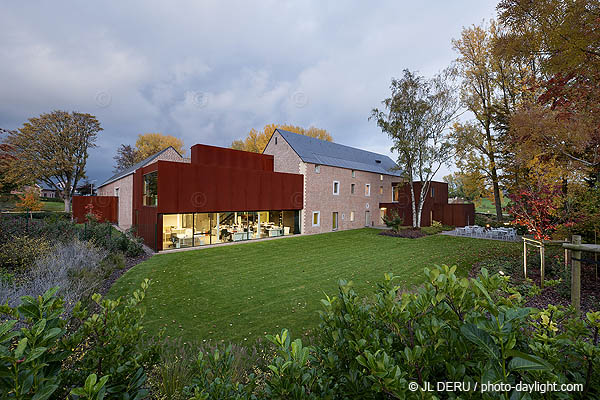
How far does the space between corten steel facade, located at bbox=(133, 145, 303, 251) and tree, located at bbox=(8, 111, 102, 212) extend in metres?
20.0

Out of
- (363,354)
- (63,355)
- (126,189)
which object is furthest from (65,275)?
(126,189)

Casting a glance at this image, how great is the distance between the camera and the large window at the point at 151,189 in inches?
557

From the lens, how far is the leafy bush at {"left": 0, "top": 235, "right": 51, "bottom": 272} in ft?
25.1

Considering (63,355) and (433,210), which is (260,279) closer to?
(63,355)

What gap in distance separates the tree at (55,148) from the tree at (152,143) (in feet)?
26.9

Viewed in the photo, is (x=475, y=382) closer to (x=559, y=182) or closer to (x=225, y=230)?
(x=559, y=182)

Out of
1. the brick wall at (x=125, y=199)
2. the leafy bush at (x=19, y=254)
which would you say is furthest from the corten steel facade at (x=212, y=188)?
the leafy bush at (x=19, y=254)

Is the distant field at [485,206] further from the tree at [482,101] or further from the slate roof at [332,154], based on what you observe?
the slate roof at [332,154]

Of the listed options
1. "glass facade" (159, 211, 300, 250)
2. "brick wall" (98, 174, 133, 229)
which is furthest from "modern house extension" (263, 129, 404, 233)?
"brick wall" (98, 174, 133, 229)

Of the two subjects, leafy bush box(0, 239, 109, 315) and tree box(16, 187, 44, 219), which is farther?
tree box(16, 187, 44, 219)

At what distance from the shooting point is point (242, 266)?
35.7 feet

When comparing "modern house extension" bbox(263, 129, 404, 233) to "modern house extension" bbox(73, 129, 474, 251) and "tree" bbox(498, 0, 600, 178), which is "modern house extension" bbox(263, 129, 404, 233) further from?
"tree" bbox(498, 0, 600, 178)

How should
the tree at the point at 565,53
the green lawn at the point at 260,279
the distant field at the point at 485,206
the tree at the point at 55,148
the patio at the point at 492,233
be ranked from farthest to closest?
the tree at the point at 55,148, the distant field at the point at 485,206, the patio at the point at 492,233, the green lawn at the point at 260,279, the tree at the point at 565,53

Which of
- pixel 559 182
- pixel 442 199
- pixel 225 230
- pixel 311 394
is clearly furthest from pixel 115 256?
pixel 442 199
